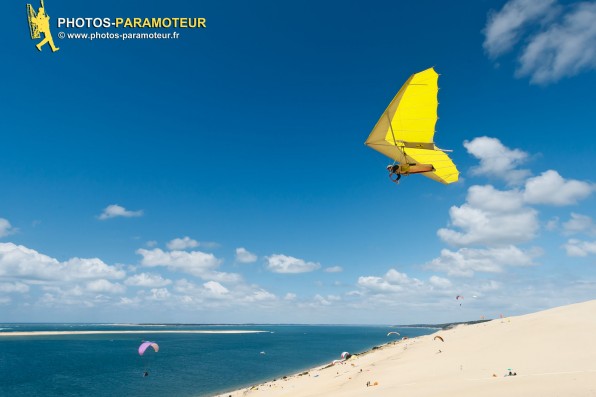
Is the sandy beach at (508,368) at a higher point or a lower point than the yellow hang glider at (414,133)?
lower

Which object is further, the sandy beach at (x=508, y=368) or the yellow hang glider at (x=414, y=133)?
the sandy beach at (x=508, y=368)

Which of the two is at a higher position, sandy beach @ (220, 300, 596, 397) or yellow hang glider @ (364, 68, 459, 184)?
yellow hang glider @ (364, 68, 459, 184)

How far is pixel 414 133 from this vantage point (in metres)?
10.5

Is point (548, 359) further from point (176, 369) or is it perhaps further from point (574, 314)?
point (176, 369)

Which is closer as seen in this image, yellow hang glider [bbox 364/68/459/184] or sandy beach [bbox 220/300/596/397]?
yellow hang glider [bbox 364/68/459/184]

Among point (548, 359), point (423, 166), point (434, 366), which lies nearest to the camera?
point (423, 166)

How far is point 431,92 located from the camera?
1016 centimetres

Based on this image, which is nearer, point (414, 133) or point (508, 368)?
point (414, 133)

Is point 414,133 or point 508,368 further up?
point 414,133

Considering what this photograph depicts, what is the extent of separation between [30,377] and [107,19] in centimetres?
5747

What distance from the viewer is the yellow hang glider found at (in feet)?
32.7

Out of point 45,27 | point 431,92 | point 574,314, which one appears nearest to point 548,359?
point 574,314

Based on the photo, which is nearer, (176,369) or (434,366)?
(434,366)

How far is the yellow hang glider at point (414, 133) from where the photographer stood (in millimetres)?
9977
